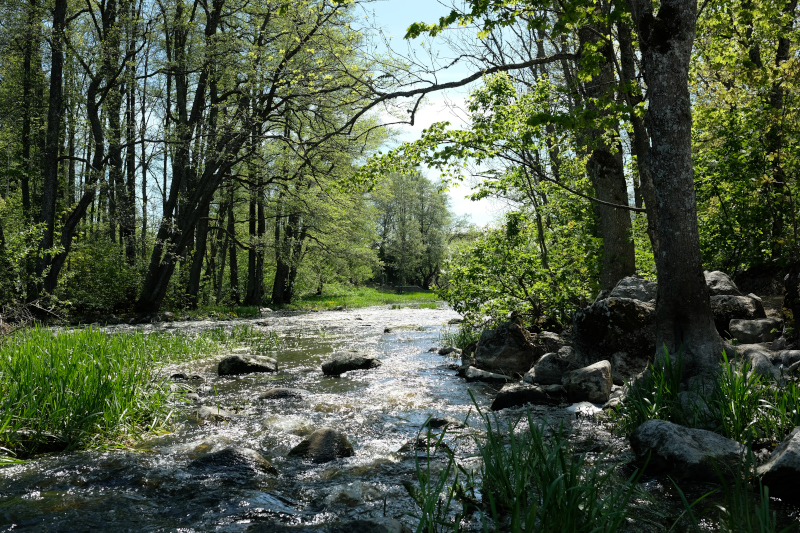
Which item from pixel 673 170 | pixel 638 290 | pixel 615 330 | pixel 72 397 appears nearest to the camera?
pixel 72 397

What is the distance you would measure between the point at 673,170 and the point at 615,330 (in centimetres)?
285

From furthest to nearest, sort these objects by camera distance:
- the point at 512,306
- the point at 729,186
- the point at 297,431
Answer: the point at 512,306 → the point at 729,186 → the point at 297,431

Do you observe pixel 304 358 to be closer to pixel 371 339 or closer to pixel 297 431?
pixel 371 339

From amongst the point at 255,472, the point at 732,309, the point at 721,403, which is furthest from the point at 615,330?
the point at 255,472

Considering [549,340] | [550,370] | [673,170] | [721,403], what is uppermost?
[673,170]

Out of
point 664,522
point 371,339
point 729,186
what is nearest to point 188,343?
point 371,339

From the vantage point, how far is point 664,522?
3.21 m

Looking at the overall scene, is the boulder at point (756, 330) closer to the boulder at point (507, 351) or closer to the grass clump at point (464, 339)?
the boulder at point (507, 351)

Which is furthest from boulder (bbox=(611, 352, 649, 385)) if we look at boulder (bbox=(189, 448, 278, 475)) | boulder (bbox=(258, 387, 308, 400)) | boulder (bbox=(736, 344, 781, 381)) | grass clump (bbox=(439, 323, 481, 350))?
boulder (bbox=(189, 448, 278, 475))

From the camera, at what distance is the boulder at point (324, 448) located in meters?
4.82

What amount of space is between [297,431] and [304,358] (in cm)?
581

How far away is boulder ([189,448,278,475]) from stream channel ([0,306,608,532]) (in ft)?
0.22

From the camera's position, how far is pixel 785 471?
10.9 ft

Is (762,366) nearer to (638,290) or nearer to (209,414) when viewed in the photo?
(638,290)
